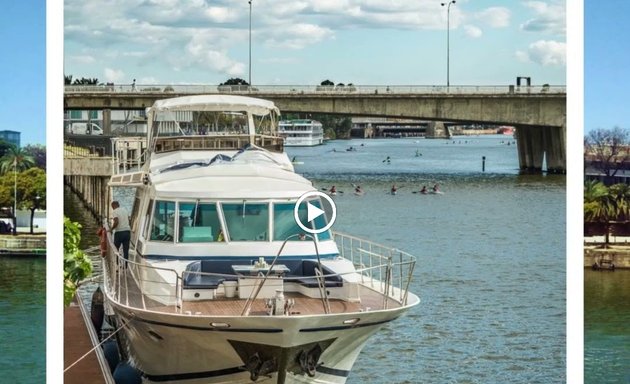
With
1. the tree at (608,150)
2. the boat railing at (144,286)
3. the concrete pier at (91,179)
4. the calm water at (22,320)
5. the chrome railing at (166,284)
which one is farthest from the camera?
the tree at (608,150)

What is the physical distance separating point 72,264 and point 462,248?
736 cm

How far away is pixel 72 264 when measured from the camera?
558 inches

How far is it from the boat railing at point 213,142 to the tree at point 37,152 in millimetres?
7828

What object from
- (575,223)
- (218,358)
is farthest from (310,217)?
(575,223)

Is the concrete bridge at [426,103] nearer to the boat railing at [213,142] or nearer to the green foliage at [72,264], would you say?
the green foliage at [72,264]

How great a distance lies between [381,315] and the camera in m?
10.1

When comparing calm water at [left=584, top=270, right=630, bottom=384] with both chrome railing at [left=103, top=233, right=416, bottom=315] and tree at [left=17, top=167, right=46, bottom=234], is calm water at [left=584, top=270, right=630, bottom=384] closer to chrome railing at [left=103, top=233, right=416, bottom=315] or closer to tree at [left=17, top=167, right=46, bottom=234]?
chrome railing at [left=103, top=233, right=416, bottom=315]

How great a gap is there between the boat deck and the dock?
1.62 feet

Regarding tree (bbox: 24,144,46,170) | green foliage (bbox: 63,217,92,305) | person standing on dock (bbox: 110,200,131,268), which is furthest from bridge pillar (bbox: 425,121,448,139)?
person standing on dock (bbox: 110,200,131,268)

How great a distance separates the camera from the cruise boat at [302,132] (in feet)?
73.8

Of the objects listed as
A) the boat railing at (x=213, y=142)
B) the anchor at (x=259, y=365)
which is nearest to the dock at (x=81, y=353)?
the anchor at (x=259, y=365)

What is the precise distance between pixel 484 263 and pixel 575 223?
8999 millimetres

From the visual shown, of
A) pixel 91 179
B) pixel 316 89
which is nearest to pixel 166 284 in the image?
pixel 91 179

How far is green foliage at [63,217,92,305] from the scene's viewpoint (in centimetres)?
1374
